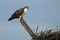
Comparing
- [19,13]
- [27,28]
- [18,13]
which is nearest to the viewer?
[27,28]

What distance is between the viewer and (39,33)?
930 cm

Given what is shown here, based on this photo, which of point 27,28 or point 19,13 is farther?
point 19,13

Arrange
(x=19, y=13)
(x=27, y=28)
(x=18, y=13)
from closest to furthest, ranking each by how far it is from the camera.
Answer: (x=27, y=28) < (x=18, y=13) < (x=19, y=13)

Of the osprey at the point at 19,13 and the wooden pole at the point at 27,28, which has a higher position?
the wooden pole at the point at 27,28

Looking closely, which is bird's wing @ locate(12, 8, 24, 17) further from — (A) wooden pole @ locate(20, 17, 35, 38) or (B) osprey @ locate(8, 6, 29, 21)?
(A) wooden pole @ locate(20, 17, 35, 38)

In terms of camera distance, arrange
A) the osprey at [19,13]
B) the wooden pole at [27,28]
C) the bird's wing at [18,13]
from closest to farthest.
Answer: the wooden pole at [27,28] → the osprey at [19,13] → the bird's wing at [18,13]

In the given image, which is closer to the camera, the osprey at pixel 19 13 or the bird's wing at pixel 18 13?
the osprey at pixel 19 13

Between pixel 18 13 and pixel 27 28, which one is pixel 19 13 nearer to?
pixel 18 13

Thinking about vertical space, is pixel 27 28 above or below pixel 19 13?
above

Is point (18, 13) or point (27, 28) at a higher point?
point (27, 28)

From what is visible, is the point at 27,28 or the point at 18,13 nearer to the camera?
the point at 27,28

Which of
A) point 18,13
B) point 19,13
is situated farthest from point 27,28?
point 19,13

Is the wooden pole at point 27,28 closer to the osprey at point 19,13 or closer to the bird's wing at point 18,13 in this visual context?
the osprey at point 19,13

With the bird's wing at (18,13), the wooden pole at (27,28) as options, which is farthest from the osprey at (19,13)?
the wooden pole at (27,28)
